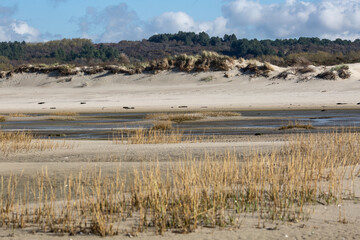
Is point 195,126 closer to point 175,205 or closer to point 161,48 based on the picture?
point 175,205

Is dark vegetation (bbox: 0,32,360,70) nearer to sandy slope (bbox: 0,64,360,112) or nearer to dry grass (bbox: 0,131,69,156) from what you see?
sandy slope (bbox: 0,64,360,112)

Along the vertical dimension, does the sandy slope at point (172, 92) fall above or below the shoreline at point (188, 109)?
above

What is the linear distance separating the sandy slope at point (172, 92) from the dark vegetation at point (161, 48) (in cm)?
3203

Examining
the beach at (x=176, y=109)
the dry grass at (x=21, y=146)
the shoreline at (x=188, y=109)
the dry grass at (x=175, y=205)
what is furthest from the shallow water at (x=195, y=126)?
the dry grass at (x=175, y=205)

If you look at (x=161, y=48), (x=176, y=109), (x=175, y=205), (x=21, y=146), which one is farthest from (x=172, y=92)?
(x=161, y=48)

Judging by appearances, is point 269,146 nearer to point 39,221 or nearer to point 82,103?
point 39,221

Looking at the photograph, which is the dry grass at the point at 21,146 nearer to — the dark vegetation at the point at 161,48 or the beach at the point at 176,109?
the beach at the point at 176,109

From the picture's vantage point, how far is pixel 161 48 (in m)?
108

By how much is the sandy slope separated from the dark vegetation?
32.0m

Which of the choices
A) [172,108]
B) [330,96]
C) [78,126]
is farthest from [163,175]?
[330,96]

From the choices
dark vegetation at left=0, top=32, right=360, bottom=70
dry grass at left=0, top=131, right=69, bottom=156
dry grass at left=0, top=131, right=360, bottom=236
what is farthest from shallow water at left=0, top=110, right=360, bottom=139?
dark vegetation at left=0, top=32, right=360, bottom=70

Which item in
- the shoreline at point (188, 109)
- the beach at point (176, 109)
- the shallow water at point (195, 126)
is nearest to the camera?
the beach at point (176, 109)

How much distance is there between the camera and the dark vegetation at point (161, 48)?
9150 centimetres

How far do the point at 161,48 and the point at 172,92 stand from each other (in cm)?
6384
